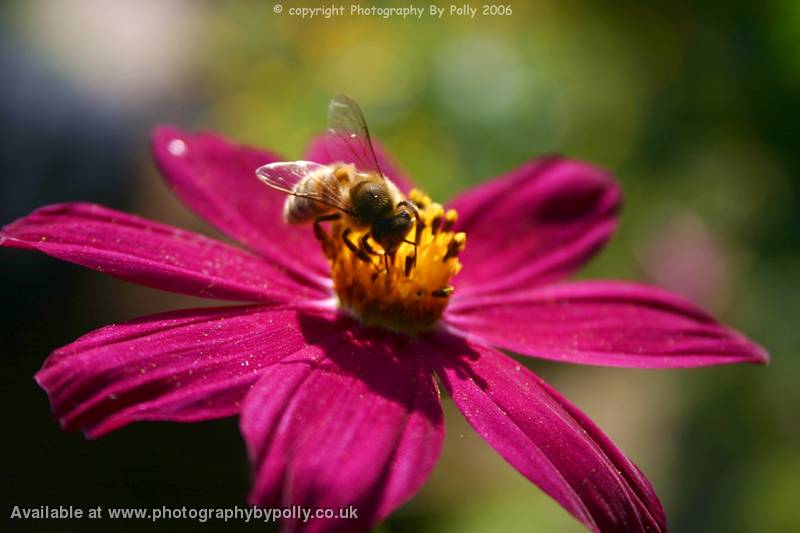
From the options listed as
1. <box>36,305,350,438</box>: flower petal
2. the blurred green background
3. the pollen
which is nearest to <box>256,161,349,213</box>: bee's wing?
the pollen

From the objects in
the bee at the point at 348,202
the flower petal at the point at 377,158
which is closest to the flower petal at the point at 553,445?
the bee at the point at 348,202

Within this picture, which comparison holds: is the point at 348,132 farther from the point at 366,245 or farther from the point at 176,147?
the point at 176,147

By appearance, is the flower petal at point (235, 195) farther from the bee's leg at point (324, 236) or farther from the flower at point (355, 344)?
the bee's leg at point (324, 236)

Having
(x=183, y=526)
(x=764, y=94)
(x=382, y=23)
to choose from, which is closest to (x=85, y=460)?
(x=183, y=526)

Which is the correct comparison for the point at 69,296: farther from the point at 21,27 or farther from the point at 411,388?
the point at 411,388

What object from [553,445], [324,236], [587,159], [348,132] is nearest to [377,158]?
[348,132]
